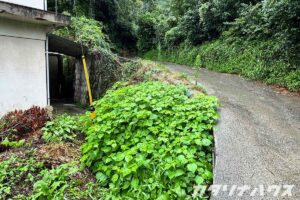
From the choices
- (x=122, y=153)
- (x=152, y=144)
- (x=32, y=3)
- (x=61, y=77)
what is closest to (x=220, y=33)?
(x=61, y=77)

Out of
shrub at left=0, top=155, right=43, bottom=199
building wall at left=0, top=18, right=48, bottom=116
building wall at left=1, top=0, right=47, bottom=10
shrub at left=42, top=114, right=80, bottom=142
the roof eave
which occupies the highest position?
building wall at left=1, top=0, right=47, bottom=10

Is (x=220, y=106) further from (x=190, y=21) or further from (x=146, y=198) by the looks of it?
(x=190, y=21)

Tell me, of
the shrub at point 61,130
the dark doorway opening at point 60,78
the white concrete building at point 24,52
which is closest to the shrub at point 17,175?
the shrub at point 61,130

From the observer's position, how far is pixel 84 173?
3.79 meters

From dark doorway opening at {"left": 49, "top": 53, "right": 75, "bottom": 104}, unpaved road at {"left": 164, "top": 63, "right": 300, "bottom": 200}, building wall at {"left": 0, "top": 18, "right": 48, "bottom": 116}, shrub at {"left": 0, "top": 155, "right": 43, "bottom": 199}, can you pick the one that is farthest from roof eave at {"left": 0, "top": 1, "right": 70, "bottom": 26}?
dark doorway opening at {"left": 49, "top": 53, "right": 75, "bottom": 104}

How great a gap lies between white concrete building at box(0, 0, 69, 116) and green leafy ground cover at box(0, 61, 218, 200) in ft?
2.70

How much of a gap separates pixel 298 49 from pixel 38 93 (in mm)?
7213

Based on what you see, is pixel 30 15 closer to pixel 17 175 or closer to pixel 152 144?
pixel 17 175

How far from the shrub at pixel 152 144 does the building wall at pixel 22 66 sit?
5.11 feet

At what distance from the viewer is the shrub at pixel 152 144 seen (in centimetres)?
318

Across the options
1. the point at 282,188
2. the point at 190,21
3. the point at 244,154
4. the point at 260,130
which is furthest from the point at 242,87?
the point at 190,21

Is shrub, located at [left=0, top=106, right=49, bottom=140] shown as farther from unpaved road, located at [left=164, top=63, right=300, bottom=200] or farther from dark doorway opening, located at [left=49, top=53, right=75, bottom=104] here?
dark doorway opening, located at [left=49, top=53, right=75, bottom=104]

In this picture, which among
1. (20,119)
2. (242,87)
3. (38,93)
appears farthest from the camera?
(242,87)

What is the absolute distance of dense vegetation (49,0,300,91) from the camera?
24.9 ft
